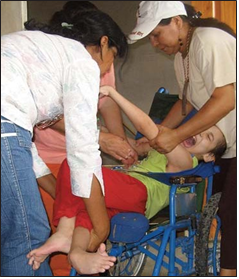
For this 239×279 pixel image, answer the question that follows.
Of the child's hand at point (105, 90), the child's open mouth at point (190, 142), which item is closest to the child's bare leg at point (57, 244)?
the child's hand at point (105, 90)

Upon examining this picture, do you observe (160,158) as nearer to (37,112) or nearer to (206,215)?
(206,215)

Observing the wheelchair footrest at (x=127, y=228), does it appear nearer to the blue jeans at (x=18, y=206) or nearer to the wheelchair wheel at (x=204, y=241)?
the wheelchair wheel at (x=204, y=241)

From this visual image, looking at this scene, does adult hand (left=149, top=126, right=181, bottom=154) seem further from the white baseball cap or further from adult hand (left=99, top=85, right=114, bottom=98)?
the white baseball cap

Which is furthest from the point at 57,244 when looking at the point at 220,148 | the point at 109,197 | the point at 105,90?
the point at 220,148

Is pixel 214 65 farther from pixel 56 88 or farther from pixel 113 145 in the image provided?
pixel 56 88

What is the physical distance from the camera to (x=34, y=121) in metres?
1.22

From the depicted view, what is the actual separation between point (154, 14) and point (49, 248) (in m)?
1.02

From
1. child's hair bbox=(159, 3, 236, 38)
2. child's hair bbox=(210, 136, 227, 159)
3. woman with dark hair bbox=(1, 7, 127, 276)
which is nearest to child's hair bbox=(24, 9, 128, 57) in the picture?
woman with dark hair bbox=(1, 7, 127, 276)

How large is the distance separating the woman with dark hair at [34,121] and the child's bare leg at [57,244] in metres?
0.02

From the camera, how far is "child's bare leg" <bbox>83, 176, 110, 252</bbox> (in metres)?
1.26

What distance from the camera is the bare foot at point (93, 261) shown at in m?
1.31

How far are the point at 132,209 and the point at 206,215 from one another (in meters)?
0.29

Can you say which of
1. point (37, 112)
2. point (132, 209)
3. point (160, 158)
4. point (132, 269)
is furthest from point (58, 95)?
point (132, 269)

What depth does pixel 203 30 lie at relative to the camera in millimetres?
1798
